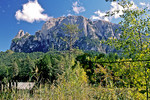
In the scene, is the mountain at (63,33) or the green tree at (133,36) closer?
the green tree at (133,36)

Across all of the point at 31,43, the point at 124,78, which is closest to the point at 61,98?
the point at 124,78

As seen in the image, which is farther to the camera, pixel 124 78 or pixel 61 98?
pixel 124 78

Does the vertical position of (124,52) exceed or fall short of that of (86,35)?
it falls short

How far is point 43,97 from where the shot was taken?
6.34 feet

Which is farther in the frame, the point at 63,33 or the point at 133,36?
the point at 63,33

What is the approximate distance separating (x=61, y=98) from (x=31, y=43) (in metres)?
189

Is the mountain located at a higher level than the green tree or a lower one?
higher

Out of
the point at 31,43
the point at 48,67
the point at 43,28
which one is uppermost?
the point at 43,28

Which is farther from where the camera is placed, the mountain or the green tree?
the mountain

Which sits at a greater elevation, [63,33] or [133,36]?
[63,33]

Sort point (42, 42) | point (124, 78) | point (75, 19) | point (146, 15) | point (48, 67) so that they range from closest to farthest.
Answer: point (124, 78) < point (146, 15) < point (48, 67) < point (75, 19) < point (42, 42)

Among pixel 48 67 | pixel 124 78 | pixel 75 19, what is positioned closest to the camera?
pixel 124 78

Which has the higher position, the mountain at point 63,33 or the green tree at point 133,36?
the mountain at point 63,33

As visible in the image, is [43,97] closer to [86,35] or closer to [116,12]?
[116,12]
